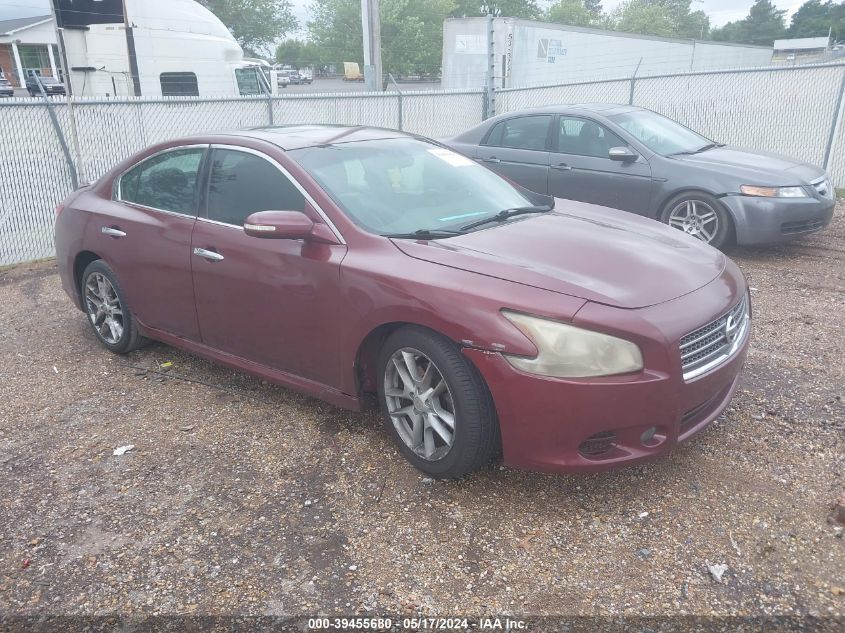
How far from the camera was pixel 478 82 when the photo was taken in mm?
21484

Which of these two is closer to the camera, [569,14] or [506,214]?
[506,214]

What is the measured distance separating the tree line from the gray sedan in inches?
1393

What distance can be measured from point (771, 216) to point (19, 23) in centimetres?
4164

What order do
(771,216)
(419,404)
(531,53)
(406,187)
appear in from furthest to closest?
(531,53) → (771,216) → (406,187) → (419,404)

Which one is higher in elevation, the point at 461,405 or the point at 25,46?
the point at 25,46

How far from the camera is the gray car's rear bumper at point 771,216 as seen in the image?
6.48 m

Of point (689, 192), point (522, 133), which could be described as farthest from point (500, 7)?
point (689, 192)

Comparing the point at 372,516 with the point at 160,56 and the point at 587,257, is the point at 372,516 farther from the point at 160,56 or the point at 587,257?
the point at 160,56

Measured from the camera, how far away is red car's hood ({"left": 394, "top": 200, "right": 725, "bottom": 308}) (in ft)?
9.45

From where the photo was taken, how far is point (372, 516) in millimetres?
2975

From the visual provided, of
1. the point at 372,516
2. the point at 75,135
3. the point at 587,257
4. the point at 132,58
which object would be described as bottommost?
the point at 372,516

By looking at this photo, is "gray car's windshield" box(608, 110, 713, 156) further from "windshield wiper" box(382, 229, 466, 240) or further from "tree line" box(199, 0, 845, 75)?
"tree line" box(199, 0, 845, 75)

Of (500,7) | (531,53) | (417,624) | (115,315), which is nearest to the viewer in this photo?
(417,624)

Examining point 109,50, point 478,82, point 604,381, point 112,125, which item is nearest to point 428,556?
point 604,381
